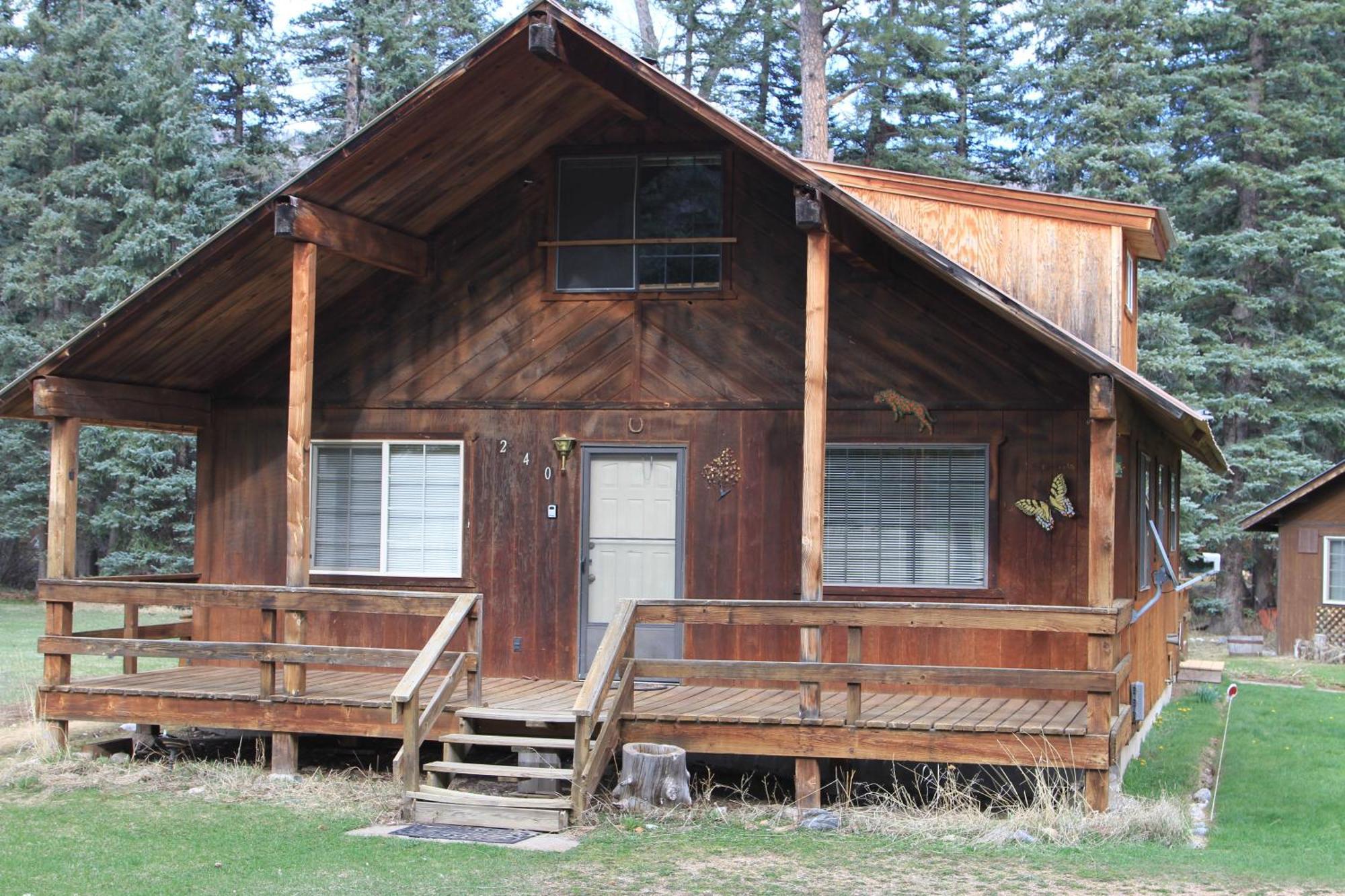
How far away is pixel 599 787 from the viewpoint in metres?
9.63

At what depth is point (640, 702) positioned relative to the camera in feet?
33.3

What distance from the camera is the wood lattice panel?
24516 mm

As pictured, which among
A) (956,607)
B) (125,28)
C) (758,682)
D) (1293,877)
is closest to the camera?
(1293,877)

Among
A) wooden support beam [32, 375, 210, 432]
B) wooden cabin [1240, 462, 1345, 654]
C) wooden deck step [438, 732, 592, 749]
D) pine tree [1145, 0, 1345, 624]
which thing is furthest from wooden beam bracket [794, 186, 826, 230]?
pine tree [1145, 0, 1345, 624]

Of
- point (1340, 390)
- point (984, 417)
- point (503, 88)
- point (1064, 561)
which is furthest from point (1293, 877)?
point (1340, 390)

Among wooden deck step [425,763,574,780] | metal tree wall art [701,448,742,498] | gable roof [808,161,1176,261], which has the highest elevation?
gable roof [808,161,1176,261]

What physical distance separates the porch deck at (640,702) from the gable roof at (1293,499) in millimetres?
15358

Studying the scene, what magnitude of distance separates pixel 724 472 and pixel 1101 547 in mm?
3235

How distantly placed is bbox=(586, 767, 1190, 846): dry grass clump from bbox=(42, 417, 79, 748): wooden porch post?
447 cm

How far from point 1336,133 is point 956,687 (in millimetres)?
23854

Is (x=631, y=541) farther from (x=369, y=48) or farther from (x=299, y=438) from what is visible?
(x=369, y=48)

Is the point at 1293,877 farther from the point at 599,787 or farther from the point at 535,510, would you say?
the point at 535,510

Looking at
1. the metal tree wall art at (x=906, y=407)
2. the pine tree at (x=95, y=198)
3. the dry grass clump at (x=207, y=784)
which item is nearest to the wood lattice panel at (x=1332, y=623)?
the metal tree wall art at (x=906, y=407)

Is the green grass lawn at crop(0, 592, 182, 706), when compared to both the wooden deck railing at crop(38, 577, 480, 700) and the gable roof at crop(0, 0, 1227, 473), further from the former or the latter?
the gable roof at crop(0, 0, 1227, 473)
